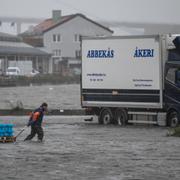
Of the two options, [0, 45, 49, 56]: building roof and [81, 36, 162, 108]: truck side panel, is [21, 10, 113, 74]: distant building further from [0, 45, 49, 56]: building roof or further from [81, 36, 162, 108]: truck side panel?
[81, 36, 162, 108]: truck side panel

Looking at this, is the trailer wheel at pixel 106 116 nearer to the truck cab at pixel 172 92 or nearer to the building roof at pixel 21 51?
the truck cab at pixel 172 92

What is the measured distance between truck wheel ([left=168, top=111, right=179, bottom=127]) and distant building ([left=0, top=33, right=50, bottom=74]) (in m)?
79.6

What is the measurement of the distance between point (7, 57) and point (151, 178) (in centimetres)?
9982

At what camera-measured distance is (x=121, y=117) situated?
105 ft

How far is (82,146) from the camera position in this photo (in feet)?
75.2

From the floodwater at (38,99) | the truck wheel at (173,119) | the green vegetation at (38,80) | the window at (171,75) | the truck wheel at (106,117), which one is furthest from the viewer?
the green vegetation at (38,80)

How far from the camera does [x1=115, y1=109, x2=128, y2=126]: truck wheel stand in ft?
104

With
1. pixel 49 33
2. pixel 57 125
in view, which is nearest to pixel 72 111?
pixel 57 125

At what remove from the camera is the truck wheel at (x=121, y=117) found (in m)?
31.8

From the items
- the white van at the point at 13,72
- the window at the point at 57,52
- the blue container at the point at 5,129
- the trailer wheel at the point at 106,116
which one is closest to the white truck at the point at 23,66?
the white van at the point at 13,72

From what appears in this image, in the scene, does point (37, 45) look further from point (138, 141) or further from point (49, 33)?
point (138, 141)

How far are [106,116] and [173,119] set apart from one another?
3.71 m

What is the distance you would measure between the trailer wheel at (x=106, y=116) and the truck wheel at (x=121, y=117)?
358 mm

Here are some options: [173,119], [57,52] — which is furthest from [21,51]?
[173,119]
